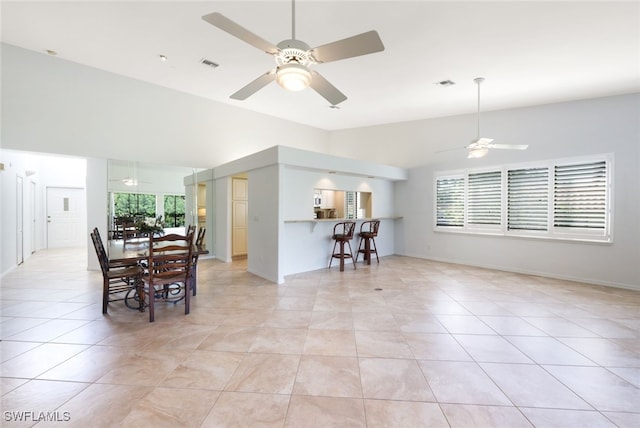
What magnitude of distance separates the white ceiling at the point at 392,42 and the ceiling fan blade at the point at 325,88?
1.12 meters

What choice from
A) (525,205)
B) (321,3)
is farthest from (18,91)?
(525,205)

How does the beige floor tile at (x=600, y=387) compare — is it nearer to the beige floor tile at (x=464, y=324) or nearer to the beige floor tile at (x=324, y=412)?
the beige floor tile at (x=464, y=324)

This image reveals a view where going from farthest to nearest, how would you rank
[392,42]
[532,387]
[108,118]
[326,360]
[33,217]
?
[33,217] < [108,118] < [392,42] < [326,360] < [532,387]

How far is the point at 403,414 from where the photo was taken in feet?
5.88

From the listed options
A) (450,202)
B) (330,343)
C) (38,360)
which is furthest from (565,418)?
(450,202)

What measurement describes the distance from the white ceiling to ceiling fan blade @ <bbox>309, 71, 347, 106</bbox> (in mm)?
1121

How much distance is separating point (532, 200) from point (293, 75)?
590cm

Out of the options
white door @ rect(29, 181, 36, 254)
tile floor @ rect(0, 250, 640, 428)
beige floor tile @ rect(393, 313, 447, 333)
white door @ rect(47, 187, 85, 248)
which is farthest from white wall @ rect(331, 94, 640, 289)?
white door @ rect(47, 187, 85, 248)

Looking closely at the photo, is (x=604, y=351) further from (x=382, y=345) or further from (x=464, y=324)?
(x=382, y=345)

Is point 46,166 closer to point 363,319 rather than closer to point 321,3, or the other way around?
point 321,3

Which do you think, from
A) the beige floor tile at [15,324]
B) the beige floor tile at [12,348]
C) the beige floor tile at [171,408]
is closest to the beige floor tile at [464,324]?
the beige floor tile at [171,408]

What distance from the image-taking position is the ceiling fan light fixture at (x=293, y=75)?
2352 millimetres

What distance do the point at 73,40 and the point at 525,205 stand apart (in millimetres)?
8766

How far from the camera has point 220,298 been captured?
4082mm
